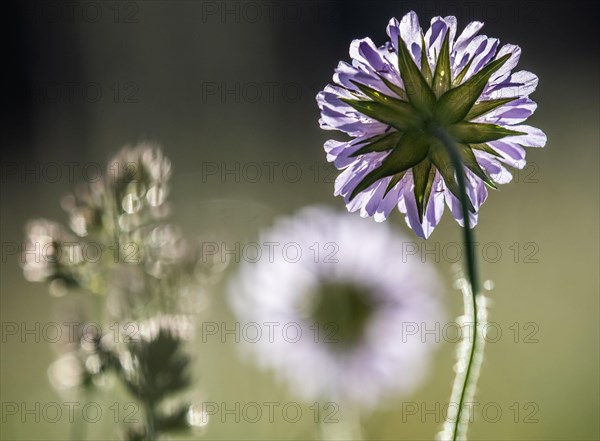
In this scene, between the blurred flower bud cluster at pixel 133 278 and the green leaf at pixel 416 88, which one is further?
the green leaf at pixel 416 88

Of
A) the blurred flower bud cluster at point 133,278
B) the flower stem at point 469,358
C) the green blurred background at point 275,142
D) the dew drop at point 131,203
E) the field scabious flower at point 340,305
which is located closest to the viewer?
the flower stem at point 469,358

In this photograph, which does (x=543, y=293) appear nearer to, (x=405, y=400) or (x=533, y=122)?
(x=533, y=122)

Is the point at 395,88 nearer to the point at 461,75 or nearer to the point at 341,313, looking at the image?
the point at 461,75

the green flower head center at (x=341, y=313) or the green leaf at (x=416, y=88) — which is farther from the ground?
the green leaf at (x=416, y=88)

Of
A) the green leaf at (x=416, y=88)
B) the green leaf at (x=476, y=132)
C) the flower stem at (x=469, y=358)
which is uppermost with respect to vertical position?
the green leaf at (x=416, y=88)

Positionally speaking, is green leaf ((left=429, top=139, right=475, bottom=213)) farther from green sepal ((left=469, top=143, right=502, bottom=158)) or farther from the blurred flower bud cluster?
the blurred flower bud cluster

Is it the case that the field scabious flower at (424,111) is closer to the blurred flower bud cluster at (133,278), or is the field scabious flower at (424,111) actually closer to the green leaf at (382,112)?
the green leaf at (382,112)

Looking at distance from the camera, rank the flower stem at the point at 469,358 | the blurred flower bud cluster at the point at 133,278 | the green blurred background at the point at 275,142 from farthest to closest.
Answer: the green blurred background at the point at 275,142 < the blurred flower bud cluster at the point at 133,278 < the flower stem at the point at 469,358

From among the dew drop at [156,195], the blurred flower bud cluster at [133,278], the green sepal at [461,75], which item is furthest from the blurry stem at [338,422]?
the green sepal at [461,75]

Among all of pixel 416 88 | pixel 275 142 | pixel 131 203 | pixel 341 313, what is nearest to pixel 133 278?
pixel 131 203
